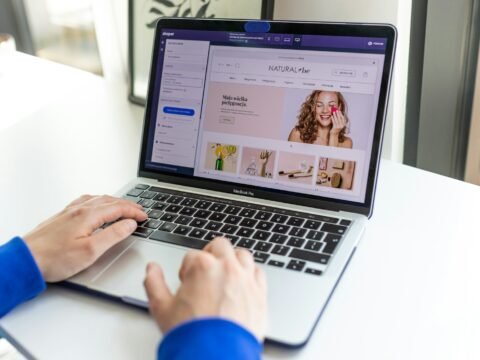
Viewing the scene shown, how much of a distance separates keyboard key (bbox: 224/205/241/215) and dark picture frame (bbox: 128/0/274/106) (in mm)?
389

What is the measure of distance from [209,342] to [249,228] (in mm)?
249

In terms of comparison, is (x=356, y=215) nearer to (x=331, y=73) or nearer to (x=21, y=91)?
(x=331, y=73)

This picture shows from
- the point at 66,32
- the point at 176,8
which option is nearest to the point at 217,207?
the point at 176,8

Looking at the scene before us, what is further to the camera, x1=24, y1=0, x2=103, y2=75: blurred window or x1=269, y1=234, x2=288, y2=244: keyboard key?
x1=24, y1=0, x2=103, y2=75: blurred window

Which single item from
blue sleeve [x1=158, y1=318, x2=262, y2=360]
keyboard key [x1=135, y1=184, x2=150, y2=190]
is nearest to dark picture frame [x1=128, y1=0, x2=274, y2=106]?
keyboard key [x1=135, y1=184, x2=150, y2=190]

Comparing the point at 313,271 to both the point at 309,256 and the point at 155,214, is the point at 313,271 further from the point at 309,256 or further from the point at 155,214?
the point at 155,214

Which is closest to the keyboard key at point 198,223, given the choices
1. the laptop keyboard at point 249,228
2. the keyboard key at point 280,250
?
the laptop keyboard at point 249,228

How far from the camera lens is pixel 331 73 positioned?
67 cm

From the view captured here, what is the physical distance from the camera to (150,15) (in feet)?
3.81

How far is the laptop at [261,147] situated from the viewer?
23.8 inches

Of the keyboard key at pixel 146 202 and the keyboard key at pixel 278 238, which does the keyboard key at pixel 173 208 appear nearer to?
the keyboard key at pixel 146 202

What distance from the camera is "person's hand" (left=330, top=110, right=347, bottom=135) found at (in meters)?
0.67

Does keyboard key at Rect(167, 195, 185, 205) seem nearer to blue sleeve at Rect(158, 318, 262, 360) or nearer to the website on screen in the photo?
the website on screen

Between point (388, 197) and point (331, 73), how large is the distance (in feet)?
0.62
